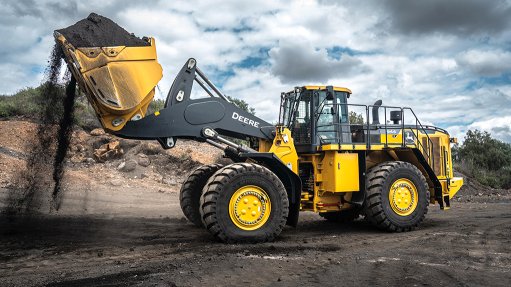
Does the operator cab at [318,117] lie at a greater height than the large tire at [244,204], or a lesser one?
greater

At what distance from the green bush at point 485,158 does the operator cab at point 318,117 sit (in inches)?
787

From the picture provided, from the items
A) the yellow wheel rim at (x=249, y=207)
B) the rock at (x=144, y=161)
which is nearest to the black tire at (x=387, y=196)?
the yellow wheel rim at (x=249, y=207)

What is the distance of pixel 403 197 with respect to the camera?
9.43 m

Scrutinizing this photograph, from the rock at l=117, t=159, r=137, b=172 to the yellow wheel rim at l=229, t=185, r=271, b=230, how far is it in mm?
11074

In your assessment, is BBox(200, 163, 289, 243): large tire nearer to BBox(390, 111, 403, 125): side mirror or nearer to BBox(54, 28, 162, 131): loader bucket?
BBox(54, 28, 162, 131): loader bucket

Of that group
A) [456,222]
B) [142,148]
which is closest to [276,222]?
[456,222]

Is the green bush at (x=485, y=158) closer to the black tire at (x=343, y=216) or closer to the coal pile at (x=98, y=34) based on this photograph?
the black tire at (x=343, y=216)

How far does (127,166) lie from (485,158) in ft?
81.0

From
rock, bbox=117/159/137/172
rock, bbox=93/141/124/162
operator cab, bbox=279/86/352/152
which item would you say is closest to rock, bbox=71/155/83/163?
rock, bbox=93/141/124/162

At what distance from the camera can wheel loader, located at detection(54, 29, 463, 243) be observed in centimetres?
733

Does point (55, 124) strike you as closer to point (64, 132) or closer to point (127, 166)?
point (64, 132)

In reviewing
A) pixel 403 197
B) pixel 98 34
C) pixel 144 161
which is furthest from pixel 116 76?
pixel 144 161

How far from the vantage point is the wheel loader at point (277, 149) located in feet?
24.1

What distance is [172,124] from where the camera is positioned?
7941mm
